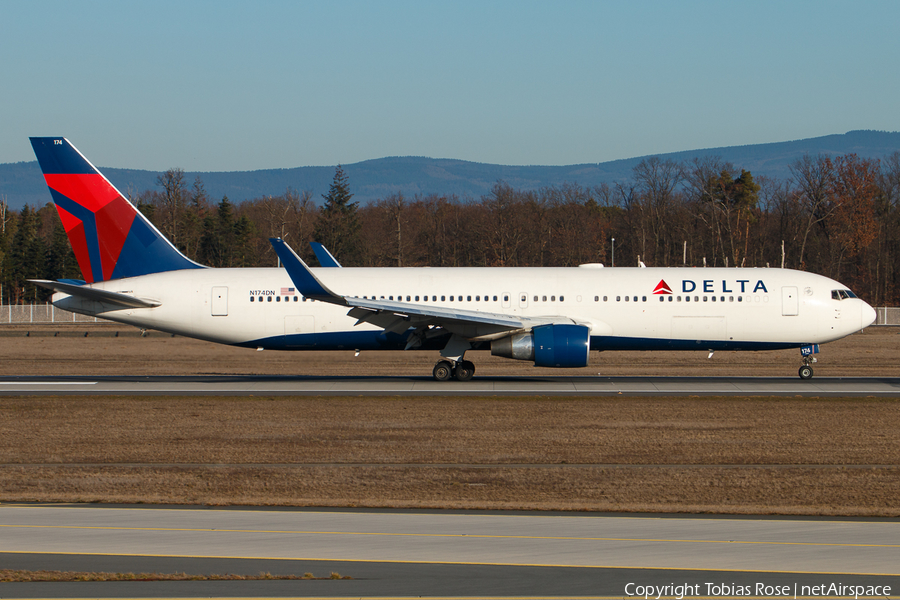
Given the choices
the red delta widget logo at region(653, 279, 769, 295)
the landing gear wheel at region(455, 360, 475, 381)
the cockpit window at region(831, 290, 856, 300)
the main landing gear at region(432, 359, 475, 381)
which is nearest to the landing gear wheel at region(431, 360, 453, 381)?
the main landing gear at region(432, 359, 475, 381)

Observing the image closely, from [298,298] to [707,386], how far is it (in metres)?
13.1

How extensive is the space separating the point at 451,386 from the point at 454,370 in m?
1.60

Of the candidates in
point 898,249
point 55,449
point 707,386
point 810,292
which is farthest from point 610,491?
point 898,249

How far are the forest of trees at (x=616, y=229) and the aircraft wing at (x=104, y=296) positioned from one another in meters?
52.6

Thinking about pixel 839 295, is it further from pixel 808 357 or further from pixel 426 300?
pixel 426 300

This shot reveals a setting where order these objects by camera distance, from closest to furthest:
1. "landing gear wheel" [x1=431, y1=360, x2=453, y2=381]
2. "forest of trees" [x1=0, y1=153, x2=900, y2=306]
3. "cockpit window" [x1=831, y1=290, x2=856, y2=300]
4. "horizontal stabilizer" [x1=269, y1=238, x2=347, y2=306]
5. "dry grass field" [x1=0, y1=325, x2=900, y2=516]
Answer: "dry grass field" [x1=0, y1=325, x2=900, y2=516]
"horizontal stabilizer" [x1=269, y1=238, x2=347, y2=306]
"landing gear wheel" [x1=431, y1=360, x2=453, y2=381]
"cockpit window" [x1=831, y1=290, x2=856, y2=300]
"forest of trees" [x1=0, y1=153, x2=900, y2=306]

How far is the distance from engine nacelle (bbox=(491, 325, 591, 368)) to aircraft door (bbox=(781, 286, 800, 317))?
23.1 ft

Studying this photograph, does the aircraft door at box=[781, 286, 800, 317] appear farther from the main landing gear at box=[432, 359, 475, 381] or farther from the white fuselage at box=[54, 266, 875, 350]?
the main landing gear at box=[432, 359, 475, 381]

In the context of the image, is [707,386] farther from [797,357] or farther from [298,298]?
[797,357]

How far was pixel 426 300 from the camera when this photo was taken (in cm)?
2767

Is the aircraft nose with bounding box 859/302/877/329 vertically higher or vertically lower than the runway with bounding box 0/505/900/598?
higher

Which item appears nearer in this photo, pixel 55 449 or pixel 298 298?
pixel 55 449

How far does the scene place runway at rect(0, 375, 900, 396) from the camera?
24094mm

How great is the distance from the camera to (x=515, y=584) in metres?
8.08
